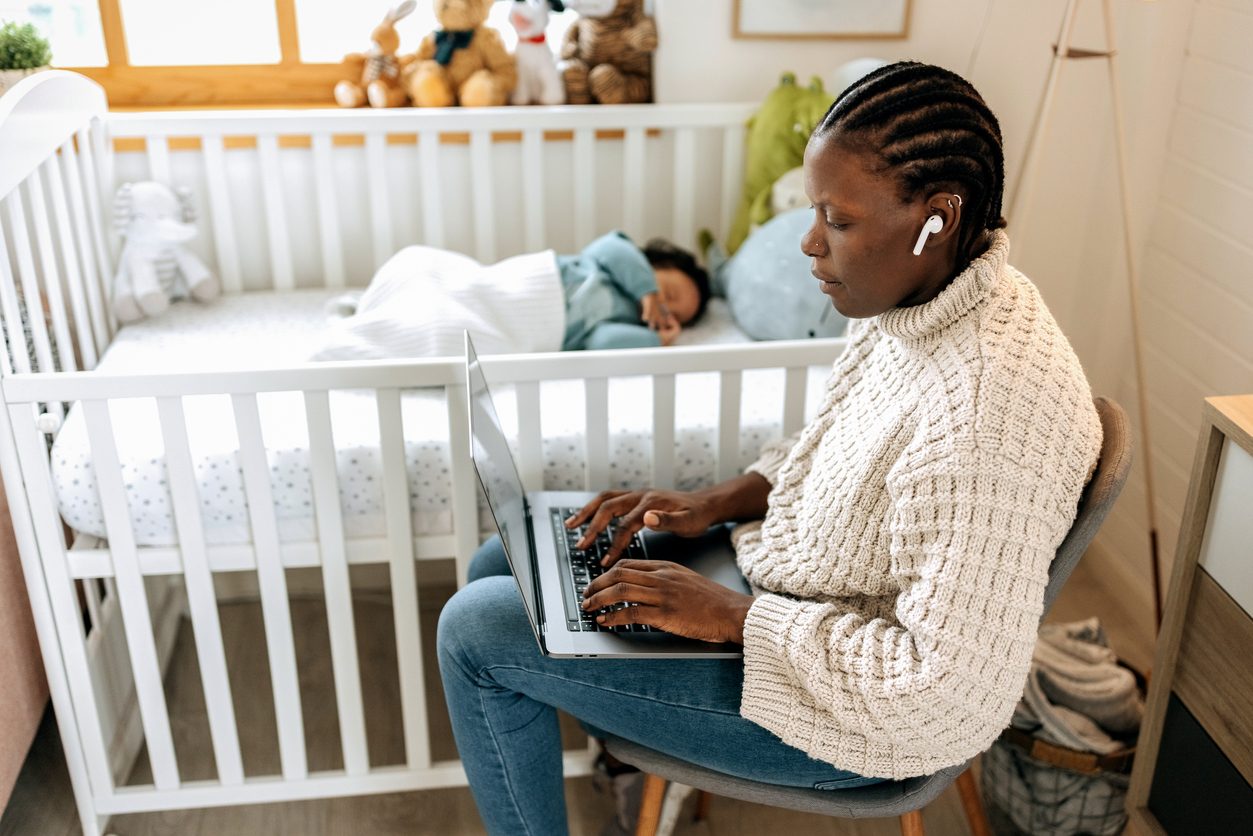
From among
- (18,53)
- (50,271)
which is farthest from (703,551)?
(18,53)

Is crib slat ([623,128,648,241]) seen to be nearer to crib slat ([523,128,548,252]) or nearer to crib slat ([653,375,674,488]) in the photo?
crib slat ([523,128,548,252])

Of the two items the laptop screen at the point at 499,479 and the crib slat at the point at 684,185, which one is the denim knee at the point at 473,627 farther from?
the crib slat at the point at 684,185

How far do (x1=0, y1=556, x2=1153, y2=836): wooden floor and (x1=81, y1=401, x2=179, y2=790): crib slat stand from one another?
0.51 feet

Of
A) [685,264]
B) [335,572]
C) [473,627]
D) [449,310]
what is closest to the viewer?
[473,627]

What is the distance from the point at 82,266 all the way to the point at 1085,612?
6.24 feet

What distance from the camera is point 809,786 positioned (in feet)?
4.14

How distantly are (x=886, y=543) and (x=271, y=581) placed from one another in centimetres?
87

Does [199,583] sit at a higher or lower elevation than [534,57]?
lower

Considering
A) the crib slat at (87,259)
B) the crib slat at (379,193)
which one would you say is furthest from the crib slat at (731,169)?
the crib slat at (87,259)

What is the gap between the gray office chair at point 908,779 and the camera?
1.13 meters

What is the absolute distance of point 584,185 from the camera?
243cm

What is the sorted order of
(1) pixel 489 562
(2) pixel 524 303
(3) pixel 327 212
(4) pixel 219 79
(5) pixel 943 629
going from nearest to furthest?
(5) pixel 943 629 → (1) pixel 489 562 → (2) pixel 524 303 → (3) pixel 327 212 → (4) pixel 219 79

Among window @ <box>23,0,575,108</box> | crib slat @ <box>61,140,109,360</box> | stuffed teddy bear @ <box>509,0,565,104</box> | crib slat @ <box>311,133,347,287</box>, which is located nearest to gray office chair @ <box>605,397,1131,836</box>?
crib slat @ <box>61,140,109,360</box>

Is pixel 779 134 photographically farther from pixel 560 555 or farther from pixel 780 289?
pixel 560 555
